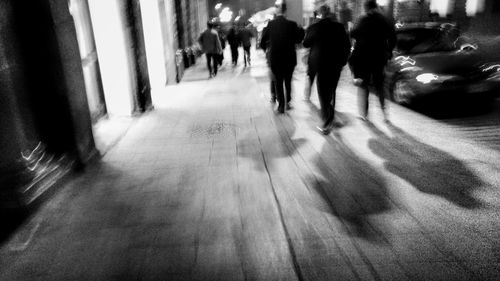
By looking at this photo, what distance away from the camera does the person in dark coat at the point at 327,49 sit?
5.77 m

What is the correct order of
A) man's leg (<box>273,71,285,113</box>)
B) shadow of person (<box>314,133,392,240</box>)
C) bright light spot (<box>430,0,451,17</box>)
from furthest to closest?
bright light spot (<box>430,0,451,17</box>)
man's leg (<box>273,71,285,113</box>)
shadow of person (<box>314,133,392,240</box>)

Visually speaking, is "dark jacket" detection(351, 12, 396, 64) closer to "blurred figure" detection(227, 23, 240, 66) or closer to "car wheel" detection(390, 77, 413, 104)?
"car wheel" detection(390, 77, 413, 104)

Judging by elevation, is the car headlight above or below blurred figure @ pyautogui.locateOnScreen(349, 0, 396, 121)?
below

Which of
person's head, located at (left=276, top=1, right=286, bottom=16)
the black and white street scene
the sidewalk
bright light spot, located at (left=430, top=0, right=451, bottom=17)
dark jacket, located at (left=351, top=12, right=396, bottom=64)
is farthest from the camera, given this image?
bright light spot, located at (left=430, top=0, right=451, bottom=17)

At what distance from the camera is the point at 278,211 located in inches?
145

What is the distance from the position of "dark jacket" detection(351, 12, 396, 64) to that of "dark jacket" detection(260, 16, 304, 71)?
128 centimetres

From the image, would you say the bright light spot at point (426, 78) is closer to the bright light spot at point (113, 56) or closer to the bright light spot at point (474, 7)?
the bright light spot at point (113, 56)

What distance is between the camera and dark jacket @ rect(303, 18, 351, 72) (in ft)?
18.9

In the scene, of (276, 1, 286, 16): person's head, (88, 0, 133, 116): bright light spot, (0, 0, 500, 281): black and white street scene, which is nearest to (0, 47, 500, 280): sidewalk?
(0, 0, 500, 281): black and white street scene

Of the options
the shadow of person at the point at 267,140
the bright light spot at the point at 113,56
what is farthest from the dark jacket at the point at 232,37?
the shadow of person at the point at 267,140

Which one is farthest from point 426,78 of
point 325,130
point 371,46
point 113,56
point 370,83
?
point 113,56

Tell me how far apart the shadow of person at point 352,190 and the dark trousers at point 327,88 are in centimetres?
97

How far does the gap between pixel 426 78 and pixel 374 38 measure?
55.9 inches

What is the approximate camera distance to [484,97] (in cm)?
667
